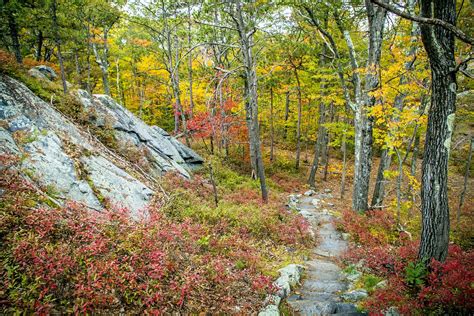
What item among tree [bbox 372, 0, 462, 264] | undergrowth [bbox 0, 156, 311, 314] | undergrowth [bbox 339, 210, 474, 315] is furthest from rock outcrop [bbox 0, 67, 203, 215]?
tree [bbox 372, 0, 462, 264]

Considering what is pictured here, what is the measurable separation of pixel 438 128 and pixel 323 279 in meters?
4.20

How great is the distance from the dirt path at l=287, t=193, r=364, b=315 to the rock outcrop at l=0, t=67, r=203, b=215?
15.4 ft

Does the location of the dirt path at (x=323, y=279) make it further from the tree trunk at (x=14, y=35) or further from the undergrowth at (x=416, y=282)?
the tree trunk at (x=14, y=35)

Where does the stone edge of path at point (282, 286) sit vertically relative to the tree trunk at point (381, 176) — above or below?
below

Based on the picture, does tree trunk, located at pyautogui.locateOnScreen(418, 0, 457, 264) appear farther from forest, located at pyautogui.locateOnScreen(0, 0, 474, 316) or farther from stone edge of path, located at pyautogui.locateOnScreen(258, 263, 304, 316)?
stone edge of path, located at pyautogui.locateOnScreen(258, 263, 304, 316)

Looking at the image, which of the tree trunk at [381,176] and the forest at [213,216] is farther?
the tree trunk at [381,176]

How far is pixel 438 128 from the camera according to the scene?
175 inches

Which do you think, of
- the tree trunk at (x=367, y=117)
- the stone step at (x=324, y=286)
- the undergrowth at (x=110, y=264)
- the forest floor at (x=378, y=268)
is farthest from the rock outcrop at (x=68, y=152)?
the tree trunk at (x=367, y=117)

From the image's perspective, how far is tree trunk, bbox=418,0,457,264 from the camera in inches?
161

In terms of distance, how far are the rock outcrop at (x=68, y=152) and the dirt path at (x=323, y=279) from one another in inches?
185

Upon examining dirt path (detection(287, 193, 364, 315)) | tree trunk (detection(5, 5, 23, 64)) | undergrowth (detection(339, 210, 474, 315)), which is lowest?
dirt path (detection(287, 193, 364, 315))

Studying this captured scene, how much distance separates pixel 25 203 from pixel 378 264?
733 cm

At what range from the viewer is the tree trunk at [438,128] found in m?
4.10

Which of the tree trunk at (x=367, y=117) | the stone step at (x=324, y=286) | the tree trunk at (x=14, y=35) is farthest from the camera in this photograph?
the tree trunk at (x=14, y=35)
